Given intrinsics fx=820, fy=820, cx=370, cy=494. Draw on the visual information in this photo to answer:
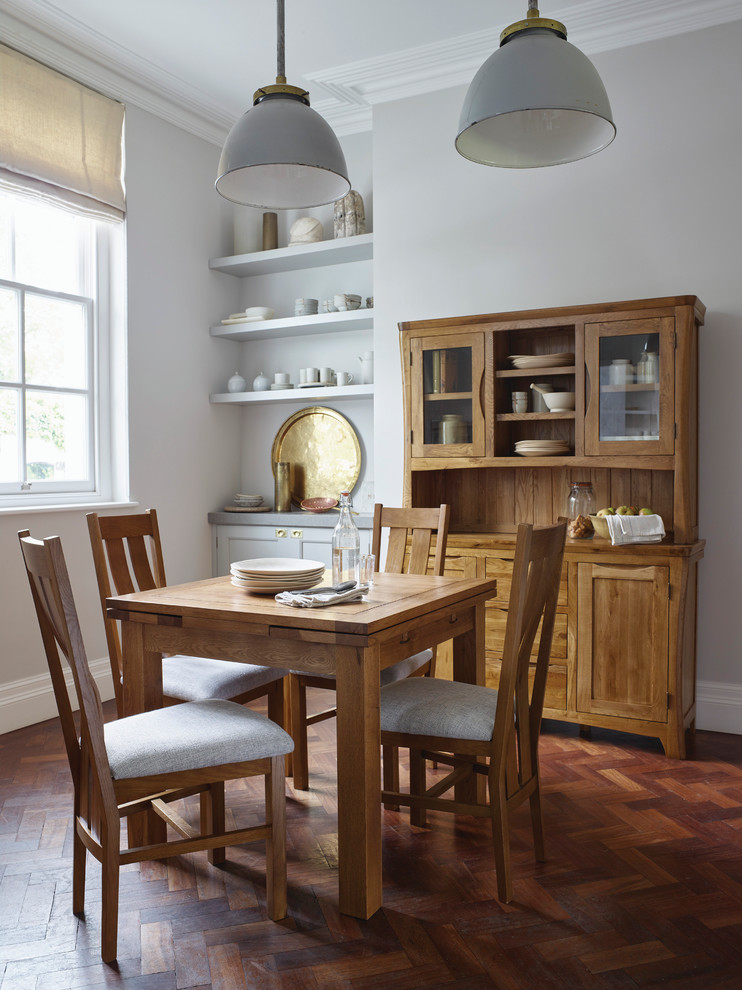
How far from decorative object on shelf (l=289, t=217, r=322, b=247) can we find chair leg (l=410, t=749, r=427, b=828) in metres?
3.27

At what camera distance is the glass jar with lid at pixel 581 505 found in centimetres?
367

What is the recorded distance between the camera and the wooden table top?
2.13m

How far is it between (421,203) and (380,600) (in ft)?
8.80

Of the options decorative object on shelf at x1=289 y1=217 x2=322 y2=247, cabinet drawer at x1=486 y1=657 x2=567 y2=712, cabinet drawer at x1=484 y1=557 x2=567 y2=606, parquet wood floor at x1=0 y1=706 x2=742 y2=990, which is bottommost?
parquet wood floor at x1=0 y1=706 x2=742 y2=990

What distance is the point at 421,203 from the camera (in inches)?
170

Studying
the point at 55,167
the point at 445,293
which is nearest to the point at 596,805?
the point at 445,293

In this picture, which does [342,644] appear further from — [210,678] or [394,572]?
[394,572]

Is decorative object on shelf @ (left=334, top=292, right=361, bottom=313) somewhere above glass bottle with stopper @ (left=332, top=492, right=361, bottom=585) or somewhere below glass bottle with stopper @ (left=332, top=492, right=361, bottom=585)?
above

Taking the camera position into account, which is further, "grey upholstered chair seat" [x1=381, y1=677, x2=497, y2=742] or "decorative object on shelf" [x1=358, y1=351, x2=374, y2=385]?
"decorative object on shelf" [x1=358, y1=351, x2=374, y2=385]

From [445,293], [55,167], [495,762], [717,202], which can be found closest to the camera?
[495,762]

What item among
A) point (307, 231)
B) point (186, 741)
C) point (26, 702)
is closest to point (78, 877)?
point (186, 741)

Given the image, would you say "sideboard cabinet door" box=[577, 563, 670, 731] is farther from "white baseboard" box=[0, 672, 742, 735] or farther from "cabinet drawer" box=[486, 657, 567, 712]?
"white baseboard" box=[0, 672, 742, 735]

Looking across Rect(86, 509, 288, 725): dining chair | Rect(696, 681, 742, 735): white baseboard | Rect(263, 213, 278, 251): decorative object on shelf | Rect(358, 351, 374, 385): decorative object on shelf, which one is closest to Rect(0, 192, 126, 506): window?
Rect(263, 213, 278, 251): decorative object on shelf

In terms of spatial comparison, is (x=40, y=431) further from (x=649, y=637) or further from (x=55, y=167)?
(x=649, y=637)
